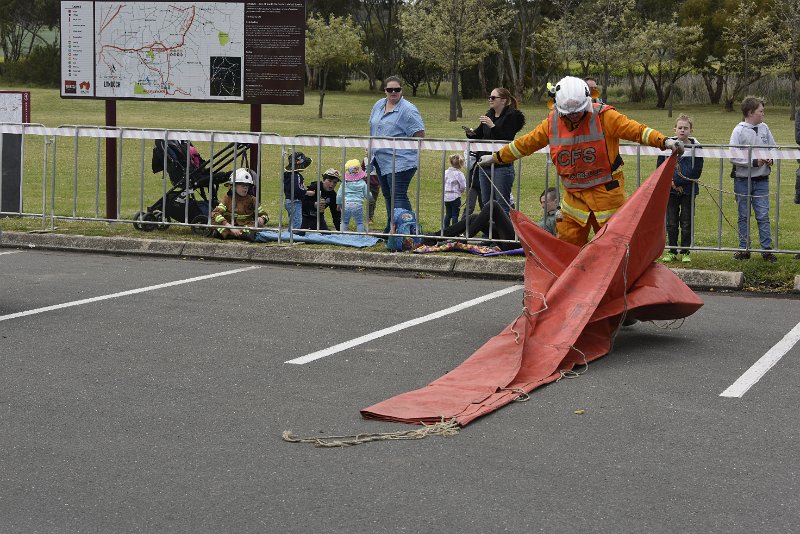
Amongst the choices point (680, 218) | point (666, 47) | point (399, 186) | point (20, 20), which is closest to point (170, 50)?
point (399, 186)

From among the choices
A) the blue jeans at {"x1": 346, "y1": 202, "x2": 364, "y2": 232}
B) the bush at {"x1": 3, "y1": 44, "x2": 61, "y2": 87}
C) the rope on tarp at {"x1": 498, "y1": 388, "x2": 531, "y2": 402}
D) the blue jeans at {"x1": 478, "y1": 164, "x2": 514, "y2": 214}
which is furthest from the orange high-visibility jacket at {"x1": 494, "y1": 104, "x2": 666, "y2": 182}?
the bush at {"x1": 3, "y1": 44, "x2": 61, "y2": 87}

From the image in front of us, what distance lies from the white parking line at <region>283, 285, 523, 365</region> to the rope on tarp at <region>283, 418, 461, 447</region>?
1.81 meters

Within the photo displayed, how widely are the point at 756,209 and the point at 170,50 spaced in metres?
7.18

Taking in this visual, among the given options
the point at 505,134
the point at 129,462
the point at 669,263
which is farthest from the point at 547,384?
the point at 505,134

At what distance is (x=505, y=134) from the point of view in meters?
13.1

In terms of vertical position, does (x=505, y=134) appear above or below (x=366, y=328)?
above

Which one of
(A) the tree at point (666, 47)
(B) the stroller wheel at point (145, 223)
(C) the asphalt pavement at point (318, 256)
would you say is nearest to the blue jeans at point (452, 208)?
(C) the asphalt pavement at point (318, 256)

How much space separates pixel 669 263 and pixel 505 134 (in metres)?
2.23

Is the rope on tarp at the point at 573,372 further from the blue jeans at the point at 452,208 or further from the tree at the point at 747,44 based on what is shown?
the tree at the point at 747,44

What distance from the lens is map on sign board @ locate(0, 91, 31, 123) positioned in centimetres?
1777

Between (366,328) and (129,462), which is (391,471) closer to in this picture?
(129,462)

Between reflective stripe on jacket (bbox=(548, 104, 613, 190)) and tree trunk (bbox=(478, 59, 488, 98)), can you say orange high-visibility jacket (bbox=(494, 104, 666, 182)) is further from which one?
tree trunk (bbox=(478, 59, 488, 98))

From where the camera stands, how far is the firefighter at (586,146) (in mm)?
8828

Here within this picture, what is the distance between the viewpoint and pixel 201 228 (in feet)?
46.5
